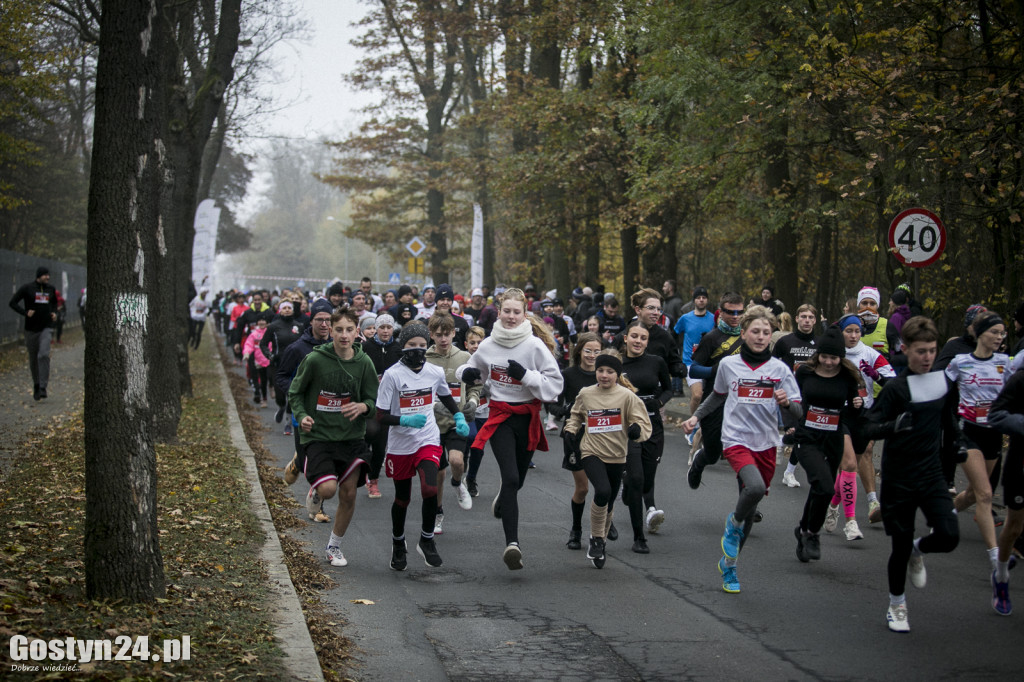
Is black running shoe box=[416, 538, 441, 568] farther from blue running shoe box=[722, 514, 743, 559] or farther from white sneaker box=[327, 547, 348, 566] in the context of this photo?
blue running shoe box=[722, 514, 743, 559]

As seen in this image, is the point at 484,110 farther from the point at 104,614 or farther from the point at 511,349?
the point at 104,614

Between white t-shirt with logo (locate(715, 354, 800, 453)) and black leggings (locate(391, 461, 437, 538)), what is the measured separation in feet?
7.34

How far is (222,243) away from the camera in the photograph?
7231 cm

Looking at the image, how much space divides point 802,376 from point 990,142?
7.58 metres

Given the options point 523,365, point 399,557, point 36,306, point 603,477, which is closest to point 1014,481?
point 603,477

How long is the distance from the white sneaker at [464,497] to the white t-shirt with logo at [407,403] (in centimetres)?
252

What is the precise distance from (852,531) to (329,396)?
4690mm

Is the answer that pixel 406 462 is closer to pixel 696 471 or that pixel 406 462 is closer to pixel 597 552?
pixel 597 552

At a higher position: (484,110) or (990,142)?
(484,110)

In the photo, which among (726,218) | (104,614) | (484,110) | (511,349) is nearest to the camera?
(104,614)

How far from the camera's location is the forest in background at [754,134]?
15.6m

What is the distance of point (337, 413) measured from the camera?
8.12 metres

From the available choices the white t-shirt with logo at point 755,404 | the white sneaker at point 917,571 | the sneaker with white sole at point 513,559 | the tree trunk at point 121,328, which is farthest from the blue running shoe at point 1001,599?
the tree trunk at point 121,328

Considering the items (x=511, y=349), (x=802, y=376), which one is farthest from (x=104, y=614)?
(x=802, y=376)
